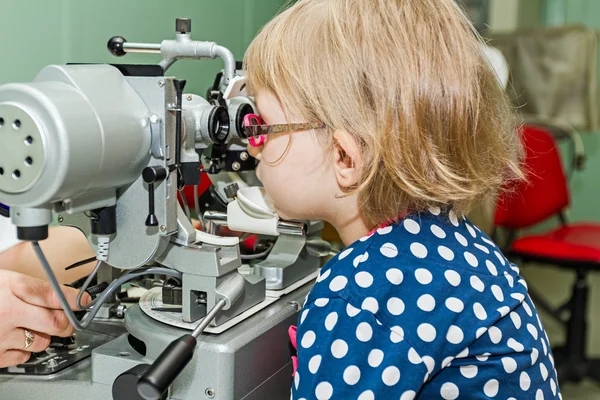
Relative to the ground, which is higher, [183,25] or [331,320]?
[183,25]

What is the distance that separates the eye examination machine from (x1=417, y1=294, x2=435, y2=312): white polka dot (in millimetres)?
187

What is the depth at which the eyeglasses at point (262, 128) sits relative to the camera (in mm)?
844

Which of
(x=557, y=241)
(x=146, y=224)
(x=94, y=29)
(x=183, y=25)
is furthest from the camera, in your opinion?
(x=557, y=241)

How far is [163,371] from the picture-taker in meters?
0.64

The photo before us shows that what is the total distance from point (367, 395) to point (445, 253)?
196 mm

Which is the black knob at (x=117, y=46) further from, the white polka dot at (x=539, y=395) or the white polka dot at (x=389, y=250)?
the white polka dot at (x=539, y=395)

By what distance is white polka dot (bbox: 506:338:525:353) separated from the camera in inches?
31.2

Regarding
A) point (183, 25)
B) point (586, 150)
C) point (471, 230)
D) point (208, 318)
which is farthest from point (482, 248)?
point (586, 150)

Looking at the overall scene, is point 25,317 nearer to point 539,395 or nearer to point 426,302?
point 426,302

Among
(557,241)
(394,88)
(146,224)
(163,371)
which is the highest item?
(394,88)

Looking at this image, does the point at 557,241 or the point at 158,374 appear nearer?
the point at 158,374

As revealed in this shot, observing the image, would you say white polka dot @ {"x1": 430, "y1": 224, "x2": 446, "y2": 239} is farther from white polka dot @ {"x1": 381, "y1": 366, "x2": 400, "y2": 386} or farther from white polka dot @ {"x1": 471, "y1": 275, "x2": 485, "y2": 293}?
white polka dot @ {"x1": 381, "y1": 366, "x2": 400, "y2": 386}

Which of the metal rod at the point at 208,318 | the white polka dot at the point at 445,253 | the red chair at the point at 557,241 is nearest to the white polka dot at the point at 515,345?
the white polka dot at the point at 445,253

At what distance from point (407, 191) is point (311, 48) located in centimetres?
20
